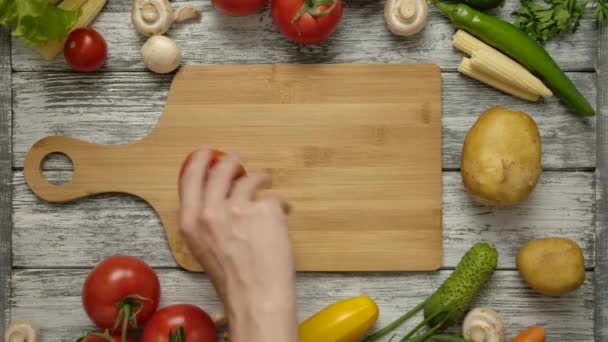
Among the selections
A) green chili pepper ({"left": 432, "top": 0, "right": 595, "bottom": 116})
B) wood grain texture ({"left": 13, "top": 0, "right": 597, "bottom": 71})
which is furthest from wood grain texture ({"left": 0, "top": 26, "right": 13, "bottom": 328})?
green chili pepper ({"left": 432, "top": 0, "right": 595, "bottom": 116})

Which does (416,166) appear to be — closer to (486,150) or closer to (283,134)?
(486,150)

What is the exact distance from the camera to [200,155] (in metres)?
1.28

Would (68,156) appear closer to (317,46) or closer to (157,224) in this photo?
(157,224)

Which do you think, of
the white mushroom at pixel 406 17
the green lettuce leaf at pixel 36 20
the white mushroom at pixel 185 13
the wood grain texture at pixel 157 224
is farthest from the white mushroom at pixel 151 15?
the white mushroom at pixel 406 17

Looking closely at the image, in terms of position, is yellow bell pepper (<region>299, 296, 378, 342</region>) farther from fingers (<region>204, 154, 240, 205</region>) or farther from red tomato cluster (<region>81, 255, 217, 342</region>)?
fingers (<region>204, 154, 240, 205</region>)

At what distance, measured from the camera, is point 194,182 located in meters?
1.18

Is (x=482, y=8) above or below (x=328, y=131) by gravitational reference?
above

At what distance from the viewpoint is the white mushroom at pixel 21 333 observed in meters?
1.52

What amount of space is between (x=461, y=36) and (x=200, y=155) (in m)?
0.62

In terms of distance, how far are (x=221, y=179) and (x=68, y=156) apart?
0.50 metres

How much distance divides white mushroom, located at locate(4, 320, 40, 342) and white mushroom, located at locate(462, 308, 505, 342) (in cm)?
91

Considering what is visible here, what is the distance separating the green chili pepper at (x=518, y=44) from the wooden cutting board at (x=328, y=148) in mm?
118

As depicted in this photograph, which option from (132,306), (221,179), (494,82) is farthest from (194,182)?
(494,82)

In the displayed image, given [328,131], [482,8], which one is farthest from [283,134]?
[482,8]
